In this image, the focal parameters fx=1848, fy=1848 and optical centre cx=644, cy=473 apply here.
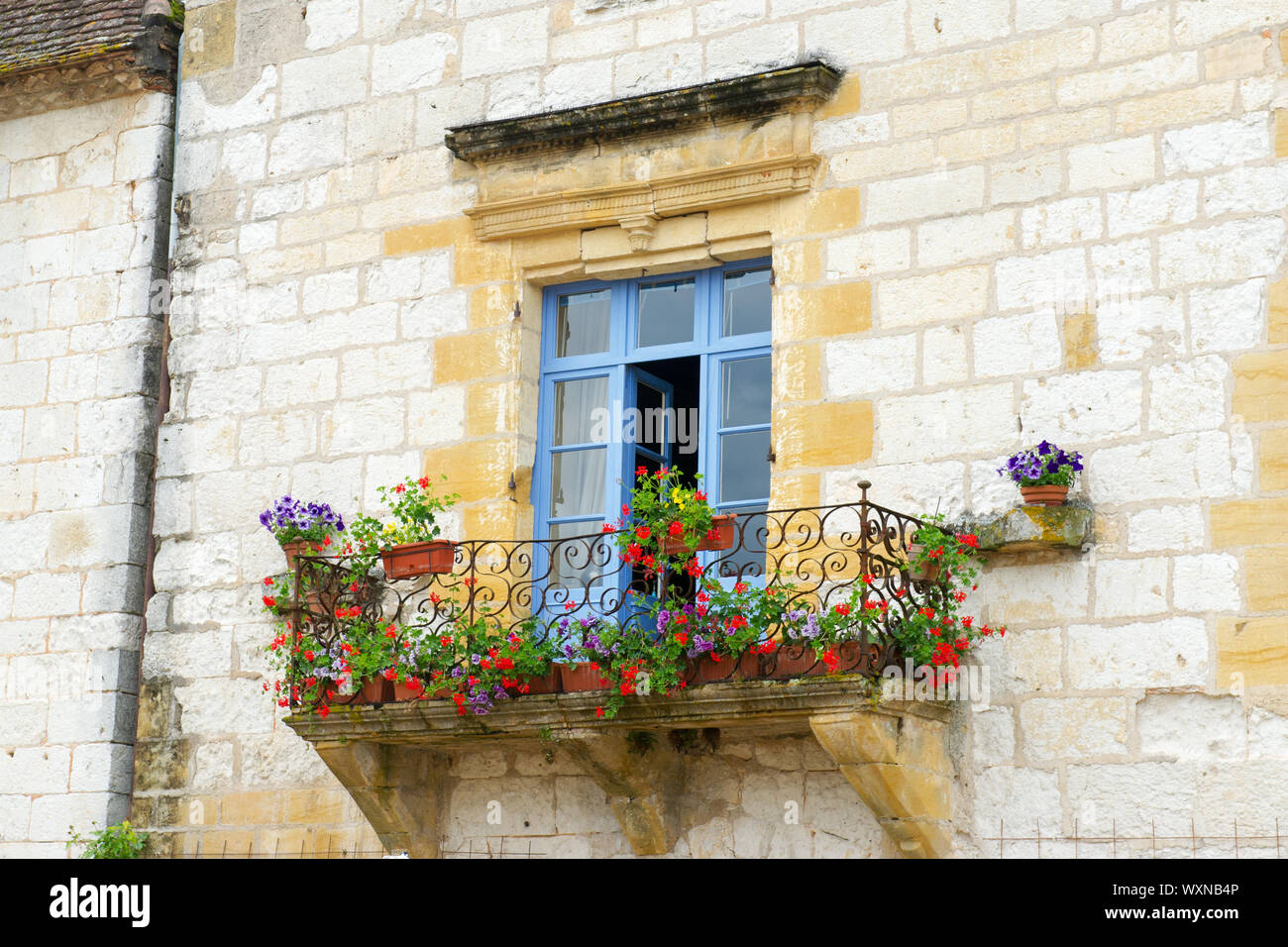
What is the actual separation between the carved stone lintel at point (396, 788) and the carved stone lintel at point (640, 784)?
725 mm

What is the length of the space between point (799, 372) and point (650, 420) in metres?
0.77

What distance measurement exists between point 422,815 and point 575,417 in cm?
162

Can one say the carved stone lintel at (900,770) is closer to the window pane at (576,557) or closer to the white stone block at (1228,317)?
the window pane at (576,557)

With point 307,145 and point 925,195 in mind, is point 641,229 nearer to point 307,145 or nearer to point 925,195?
point 925,195

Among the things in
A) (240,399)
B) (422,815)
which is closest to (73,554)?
(240,399)

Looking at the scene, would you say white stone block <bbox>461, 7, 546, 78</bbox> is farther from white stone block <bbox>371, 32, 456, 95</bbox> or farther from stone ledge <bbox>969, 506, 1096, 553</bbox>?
stone ledge <bbox>969, 506, 1096, 553</bbox>

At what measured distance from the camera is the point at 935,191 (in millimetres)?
6496

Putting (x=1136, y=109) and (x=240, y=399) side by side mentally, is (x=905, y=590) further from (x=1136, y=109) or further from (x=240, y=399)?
(x=240, y=399)

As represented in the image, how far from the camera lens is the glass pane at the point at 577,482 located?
702 centimetres

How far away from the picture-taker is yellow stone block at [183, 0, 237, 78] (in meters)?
8.05

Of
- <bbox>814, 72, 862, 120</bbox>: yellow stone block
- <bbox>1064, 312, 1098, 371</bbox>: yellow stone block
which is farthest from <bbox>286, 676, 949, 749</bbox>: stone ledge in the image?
<bbox>814, 72, 862, 120</bbox>: yellow stone block

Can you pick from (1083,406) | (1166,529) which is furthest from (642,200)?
(1166,529)

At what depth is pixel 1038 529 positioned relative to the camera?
19.5ft

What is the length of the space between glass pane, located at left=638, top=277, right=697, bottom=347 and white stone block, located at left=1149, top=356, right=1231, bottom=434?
1.82m
